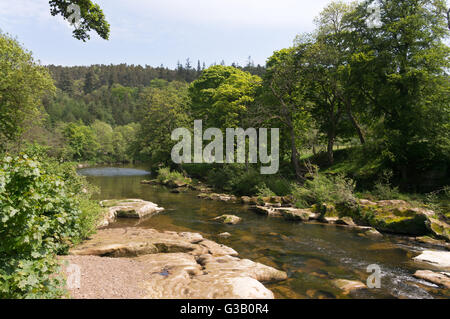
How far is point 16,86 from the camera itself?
19.8 metres

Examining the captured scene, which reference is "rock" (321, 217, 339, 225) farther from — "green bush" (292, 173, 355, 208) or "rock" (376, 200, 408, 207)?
"rock" (376, 200, 408, 207)

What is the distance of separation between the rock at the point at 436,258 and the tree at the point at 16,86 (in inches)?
948

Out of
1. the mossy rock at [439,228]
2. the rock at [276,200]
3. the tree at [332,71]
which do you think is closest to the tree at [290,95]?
the tree at [332,71]

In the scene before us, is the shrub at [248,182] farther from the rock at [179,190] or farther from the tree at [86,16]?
the tree at [86,16]

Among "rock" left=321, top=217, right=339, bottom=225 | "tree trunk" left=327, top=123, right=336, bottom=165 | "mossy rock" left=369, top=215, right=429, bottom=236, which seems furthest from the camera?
"tree trunk" left=327, top=123, right=336, bottom=165

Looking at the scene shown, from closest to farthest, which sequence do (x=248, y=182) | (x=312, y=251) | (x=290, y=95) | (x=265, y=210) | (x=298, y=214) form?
(x=312, y=251)
(x=298, y=214)
(x=265, y=210)
(x=248, y=182)
(x=290, y=95)

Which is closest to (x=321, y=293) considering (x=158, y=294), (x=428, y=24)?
(x=158, y=294)

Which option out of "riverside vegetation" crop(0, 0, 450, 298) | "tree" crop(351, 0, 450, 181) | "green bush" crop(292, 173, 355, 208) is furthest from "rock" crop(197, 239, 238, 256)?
"tree" crop(351, 0, 450, 181)

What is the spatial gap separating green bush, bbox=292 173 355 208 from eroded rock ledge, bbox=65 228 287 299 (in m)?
8.62

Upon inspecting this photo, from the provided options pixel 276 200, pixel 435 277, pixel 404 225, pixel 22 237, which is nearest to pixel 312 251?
pixel 435 277

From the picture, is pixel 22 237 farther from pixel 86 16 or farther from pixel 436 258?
pixel 436 258

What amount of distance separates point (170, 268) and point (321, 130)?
76.9 ft

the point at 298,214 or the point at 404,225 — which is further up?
the point at 404,225

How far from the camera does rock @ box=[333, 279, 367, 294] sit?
7.82 m
